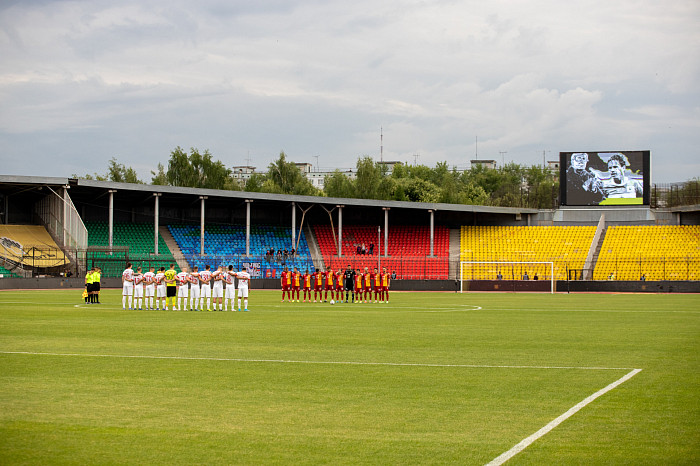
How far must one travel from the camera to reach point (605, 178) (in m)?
61.6

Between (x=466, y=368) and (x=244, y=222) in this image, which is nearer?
(x=466, y=368)

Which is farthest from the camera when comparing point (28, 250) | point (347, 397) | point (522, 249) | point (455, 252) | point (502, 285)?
point (455, 252)

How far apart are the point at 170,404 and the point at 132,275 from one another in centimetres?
2052

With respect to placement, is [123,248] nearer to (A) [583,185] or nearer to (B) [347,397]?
(A) [583,185]

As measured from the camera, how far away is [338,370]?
39.2 feet

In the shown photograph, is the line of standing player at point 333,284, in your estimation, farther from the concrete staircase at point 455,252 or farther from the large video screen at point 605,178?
the large video screen at point 605,178

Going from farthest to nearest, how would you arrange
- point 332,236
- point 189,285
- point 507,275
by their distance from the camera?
point 332,236, point 507,275, point 189,285

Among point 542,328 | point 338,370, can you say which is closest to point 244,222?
point 542,328

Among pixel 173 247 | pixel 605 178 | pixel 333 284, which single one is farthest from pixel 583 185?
pixel 333 284

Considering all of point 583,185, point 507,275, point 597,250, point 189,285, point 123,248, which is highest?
point 583,185

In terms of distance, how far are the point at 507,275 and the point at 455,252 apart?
773cm

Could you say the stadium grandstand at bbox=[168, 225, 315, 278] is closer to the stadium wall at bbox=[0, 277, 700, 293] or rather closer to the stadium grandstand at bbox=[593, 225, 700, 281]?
the stadium wall at bbox=[0, 277, 700, 293]

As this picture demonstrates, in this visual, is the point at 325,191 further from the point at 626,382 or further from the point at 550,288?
the point at 626,382

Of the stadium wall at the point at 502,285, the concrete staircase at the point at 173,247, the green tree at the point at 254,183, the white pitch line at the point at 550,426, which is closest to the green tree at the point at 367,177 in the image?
the green tree at the point at 254,183
